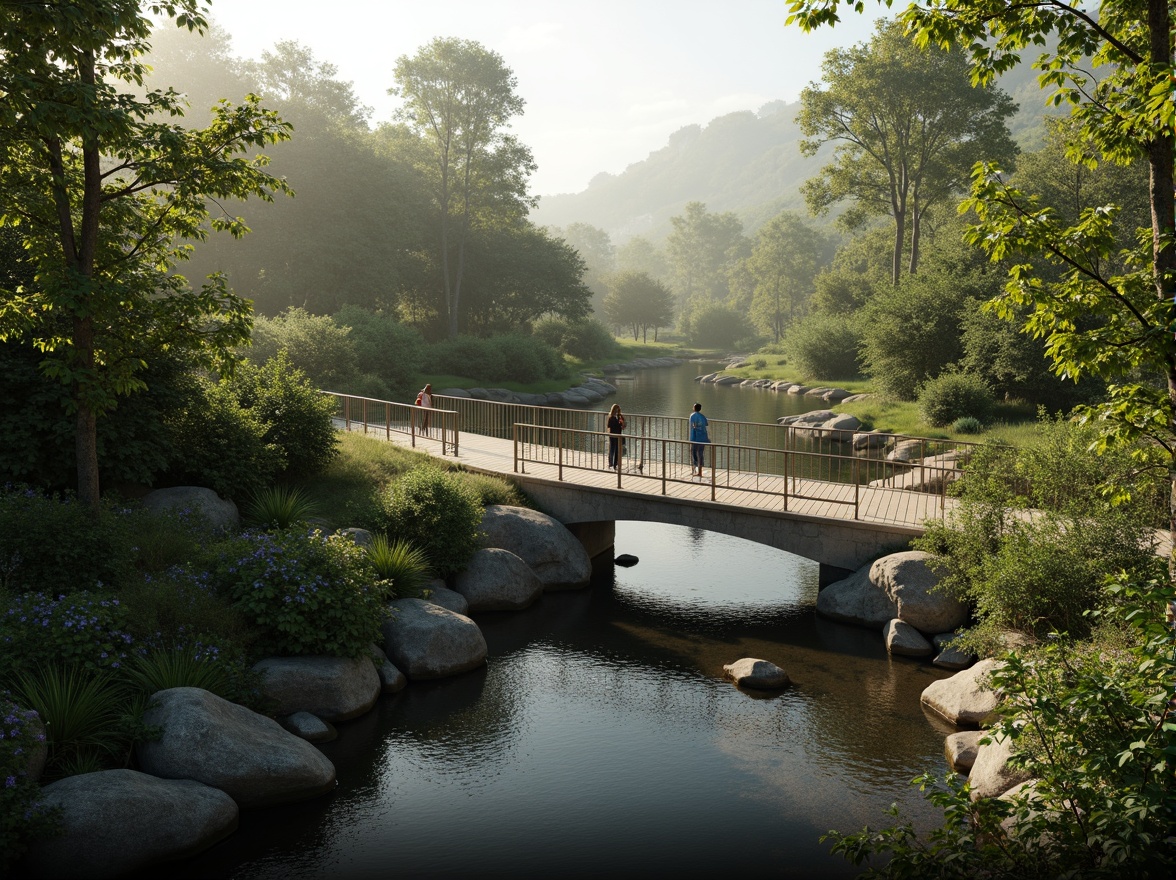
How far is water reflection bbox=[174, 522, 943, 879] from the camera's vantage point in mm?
9336

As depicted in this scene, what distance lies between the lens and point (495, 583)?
1722cm

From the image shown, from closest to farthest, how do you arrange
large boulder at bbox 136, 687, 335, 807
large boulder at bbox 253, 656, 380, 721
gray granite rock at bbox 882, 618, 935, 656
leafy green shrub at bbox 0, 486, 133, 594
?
large boulder at bbox 136, 687, 335, 807 < leafy green shrub at bbox 0, 486, 133, 594 < large boulder at bbox 253, 656, 380, 721 < gray granite rock at bbox 882, 618, 935, 656

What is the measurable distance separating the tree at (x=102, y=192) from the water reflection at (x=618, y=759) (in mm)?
6110

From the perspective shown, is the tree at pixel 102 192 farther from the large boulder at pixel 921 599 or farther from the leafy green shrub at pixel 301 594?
the large boulder at pixel 921 599

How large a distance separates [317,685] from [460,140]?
55328 millimetres

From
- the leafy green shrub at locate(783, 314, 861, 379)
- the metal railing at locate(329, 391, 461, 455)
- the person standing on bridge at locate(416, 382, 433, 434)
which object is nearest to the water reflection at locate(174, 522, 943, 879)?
the metal railing at locate(329, 391, 461, 455)

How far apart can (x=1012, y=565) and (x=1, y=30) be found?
14.6 m

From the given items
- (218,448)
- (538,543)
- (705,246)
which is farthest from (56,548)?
(705,246)

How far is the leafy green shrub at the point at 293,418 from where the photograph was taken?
19516 mm

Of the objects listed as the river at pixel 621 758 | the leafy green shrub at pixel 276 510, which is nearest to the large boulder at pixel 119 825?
the river at pixel 621 758

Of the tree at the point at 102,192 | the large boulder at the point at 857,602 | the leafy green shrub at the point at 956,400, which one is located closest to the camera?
the tree at the point at 102,192

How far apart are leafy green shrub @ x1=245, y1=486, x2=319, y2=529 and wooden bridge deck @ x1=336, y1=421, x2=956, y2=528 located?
15.6ft

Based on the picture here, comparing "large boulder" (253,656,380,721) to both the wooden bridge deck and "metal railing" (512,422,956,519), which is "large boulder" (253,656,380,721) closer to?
the wooden bridge deck

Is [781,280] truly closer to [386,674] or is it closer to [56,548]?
[386,674]
